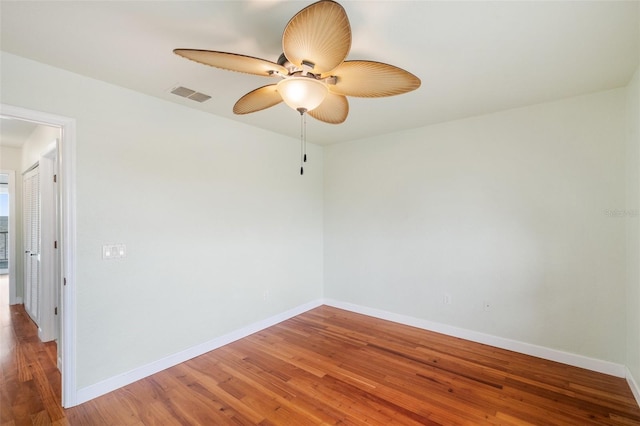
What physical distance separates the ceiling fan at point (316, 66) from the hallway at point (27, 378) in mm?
2694

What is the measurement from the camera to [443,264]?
3.49 metres

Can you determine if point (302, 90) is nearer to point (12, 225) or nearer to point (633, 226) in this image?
point (633, 226)

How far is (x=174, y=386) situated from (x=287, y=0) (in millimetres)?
2976

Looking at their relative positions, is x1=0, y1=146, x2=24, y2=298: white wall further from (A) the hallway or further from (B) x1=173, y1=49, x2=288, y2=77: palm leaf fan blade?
(B) x1=173, y1=49, x2=288, y2=77: palm leaf fan blade

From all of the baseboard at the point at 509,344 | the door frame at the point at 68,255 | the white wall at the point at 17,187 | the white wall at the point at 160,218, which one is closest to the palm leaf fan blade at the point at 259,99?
the white wall at the point at 160,218

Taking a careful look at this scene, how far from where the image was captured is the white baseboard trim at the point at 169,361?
2.28m

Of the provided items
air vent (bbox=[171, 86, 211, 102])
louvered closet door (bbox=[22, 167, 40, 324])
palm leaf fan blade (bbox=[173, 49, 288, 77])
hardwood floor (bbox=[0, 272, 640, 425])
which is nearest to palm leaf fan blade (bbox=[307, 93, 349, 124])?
palm leaf fan blade (bbox=[173, 49, 288, 77])

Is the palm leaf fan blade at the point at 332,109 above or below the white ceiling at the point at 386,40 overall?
below

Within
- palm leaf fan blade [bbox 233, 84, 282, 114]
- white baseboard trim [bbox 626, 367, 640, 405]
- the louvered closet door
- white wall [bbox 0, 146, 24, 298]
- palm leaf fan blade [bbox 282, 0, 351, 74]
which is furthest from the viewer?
white wall [bbox 0, 146, 24, 298]

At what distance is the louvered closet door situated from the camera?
3.66 meters

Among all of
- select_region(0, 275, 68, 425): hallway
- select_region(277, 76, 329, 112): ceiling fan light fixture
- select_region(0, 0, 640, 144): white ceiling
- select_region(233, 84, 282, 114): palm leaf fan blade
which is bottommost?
Answer: select_region(0, 275, 68, 425): hallway

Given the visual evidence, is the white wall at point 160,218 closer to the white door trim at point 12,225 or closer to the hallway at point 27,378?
the hallway at point 27,378

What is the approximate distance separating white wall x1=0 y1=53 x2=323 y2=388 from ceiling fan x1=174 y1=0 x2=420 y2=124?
1336 mm

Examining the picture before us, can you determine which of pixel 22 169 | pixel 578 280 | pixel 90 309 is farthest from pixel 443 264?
pixel 22 169
